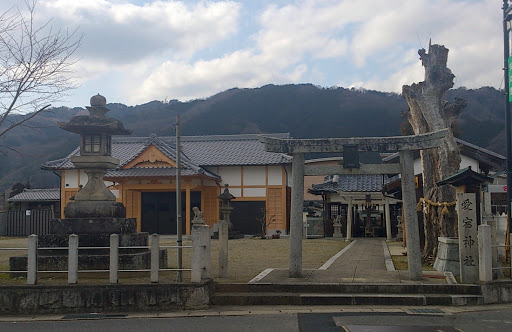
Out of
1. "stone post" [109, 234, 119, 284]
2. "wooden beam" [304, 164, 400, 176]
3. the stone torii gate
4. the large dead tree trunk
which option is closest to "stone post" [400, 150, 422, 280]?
the stone torii gate

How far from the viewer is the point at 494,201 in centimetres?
2755

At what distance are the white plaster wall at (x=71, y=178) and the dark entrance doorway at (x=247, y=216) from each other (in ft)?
34.9

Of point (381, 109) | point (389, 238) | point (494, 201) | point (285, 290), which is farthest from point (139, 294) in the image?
point (381, 109)

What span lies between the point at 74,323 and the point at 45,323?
496 mm

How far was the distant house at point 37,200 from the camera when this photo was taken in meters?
37.1

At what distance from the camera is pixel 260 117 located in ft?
218

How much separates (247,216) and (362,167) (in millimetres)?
20429

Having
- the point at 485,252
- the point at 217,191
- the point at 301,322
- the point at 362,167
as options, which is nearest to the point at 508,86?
the point at 362,167

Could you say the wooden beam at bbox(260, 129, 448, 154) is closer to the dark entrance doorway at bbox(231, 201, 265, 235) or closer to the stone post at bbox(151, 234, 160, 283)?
the stone post at bbox(151, 234, 160, 283)

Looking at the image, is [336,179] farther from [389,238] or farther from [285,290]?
[285,290]

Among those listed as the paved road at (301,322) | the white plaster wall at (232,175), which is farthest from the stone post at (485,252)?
the white plaster wall at (232,175)

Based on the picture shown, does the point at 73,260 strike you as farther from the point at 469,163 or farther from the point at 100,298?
the point at 469,163

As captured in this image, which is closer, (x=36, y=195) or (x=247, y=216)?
(x=247, y=216)

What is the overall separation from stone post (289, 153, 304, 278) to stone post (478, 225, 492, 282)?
3559mm
